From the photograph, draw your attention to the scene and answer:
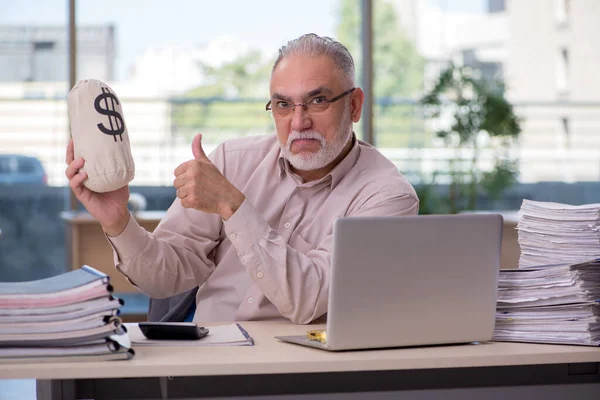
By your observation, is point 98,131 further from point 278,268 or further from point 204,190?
point 278,268

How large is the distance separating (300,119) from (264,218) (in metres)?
0.33

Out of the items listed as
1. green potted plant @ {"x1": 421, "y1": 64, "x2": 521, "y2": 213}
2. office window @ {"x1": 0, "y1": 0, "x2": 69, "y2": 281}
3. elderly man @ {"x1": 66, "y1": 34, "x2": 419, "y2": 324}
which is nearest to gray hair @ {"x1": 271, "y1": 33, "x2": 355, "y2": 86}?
elderly man @ {"x1": 66, "y1": 34, "x2": 419, "y2": 324}

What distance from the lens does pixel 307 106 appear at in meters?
2.31

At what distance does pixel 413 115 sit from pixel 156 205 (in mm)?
1985

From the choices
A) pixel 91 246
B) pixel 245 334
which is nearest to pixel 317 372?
pixel 245 334

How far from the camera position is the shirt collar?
2363 mm

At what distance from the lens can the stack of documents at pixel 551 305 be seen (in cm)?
171

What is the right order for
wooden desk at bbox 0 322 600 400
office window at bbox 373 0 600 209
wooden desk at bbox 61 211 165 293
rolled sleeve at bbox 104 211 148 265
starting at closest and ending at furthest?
wooden desk at bbox 0 322 600 400
rolled sleeve at bbox 104 211 148 265
wooden desk at bbox 61 211 165 293
office window at bbox 373 0 600 209

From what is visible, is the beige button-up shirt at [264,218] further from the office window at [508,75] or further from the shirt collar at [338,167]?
the office window at [508,75]

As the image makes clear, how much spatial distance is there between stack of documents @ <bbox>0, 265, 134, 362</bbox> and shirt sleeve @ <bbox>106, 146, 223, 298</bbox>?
0.57m

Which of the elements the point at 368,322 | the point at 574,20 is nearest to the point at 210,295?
the point at 368,322

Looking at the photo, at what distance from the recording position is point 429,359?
4.99ft

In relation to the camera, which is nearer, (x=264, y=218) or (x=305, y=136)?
(x=264, y=218)

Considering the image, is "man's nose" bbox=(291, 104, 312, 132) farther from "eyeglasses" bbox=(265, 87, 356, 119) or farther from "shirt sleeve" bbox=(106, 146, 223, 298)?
"shirt sleeve" bbox=(106, 146, 223, 298)
